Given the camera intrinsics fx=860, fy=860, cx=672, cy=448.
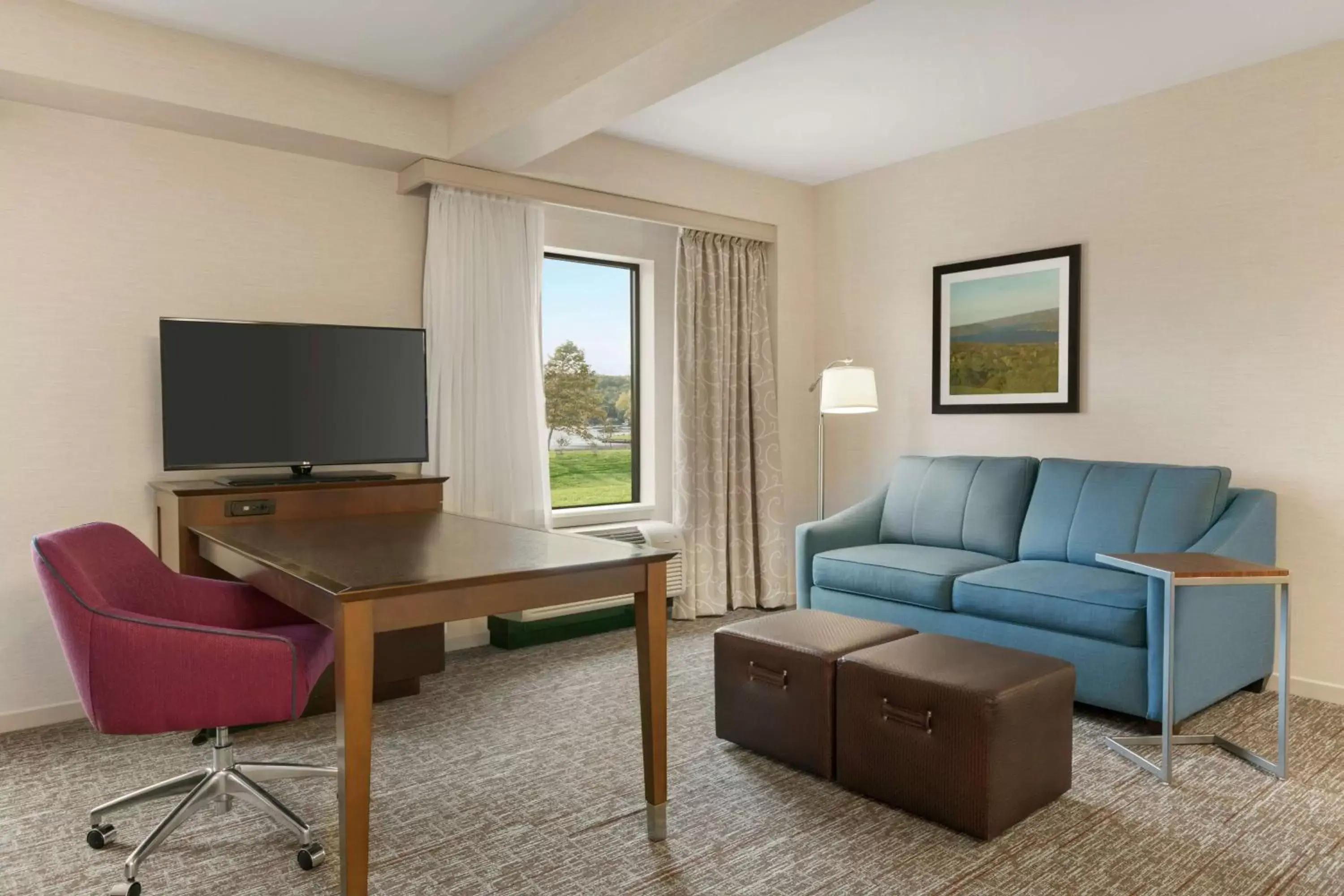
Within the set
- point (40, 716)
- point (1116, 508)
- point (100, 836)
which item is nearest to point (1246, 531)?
point (1116, 508)

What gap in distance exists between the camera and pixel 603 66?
10.0 feet

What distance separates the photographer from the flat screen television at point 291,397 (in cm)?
339

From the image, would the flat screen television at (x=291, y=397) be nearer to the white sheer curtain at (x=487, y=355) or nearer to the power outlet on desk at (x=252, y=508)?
the power outlet on desk at (x=252, y=508)

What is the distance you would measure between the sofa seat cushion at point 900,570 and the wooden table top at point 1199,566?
0.91 metres

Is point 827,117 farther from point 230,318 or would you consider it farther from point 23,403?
point 23,403

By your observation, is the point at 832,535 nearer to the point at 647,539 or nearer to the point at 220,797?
the point at 647,539

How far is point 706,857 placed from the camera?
226cm

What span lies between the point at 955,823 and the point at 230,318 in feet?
11.2

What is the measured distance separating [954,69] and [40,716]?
4.52 m

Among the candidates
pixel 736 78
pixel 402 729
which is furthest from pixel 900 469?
pixel 402 729

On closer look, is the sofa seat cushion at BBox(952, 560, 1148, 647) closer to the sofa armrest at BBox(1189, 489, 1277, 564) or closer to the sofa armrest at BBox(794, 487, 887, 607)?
the sofa armrest at BBox(1189, 489, 1277, 564)

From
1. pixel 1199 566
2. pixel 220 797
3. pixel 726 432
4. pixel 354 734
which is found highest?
pixel 726 432

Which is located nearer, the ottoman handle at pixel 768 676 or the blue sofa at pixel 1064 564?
the ottoman handle at pixel 768 676

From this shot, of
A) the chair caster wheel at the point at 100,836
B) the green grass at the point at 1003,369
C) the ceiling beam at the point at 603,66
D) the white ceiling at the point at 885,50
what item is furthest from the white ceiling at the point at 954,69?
the chair caster wheel at the point at 100,836
